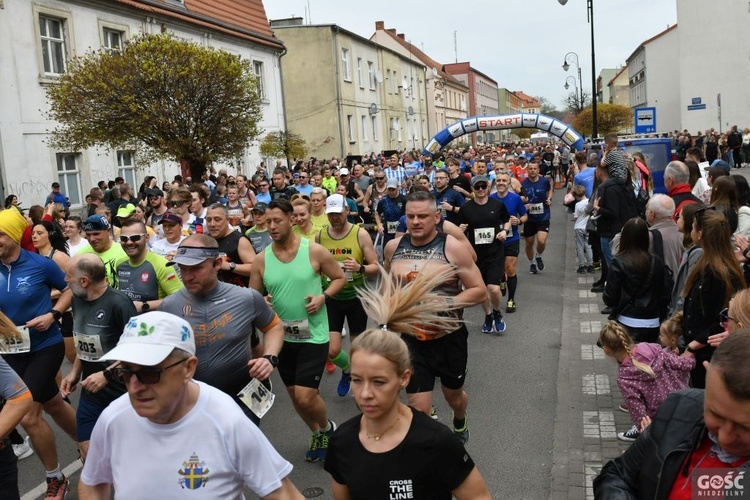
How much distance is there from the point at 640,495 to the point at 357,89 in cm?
4386

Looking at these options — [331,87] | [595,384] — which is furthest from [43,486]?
[331,87]

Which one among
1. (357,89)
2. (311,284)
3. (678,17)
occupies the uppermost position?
(678,17)

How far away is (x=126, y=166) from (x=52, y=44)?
156 inches

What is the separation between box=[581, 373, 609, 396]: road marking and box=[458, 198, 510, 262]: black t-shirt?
2366 millimetres

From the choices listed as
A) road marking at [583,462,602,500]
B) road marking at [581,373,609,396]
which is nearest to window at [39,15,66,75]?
road marking at [581,373,609,396]

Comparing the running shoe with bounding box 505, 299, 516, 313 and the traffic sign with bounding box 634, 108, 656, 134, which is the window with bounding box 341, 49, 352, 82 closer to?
the traffic sign with bounding box 634, 108, 656, 134

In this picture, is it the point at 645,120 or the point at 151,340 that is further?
the point at 645,120

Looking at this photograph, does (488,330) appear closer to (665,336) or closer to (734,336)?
(665,336)

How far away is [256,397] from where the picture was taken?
14.4 ft

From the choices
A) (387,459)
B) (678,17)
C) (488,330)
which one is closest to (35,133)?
(488,330)

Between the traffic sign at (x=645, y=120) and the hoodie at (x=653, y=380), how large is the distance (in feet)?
66.8

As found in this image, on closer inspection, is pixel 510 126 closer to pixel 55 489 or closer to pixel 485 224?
pixel 485 224

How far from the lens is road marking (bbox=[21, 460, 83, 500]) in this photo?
5512mm

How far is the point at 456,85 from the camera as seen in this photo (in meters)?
82.1
